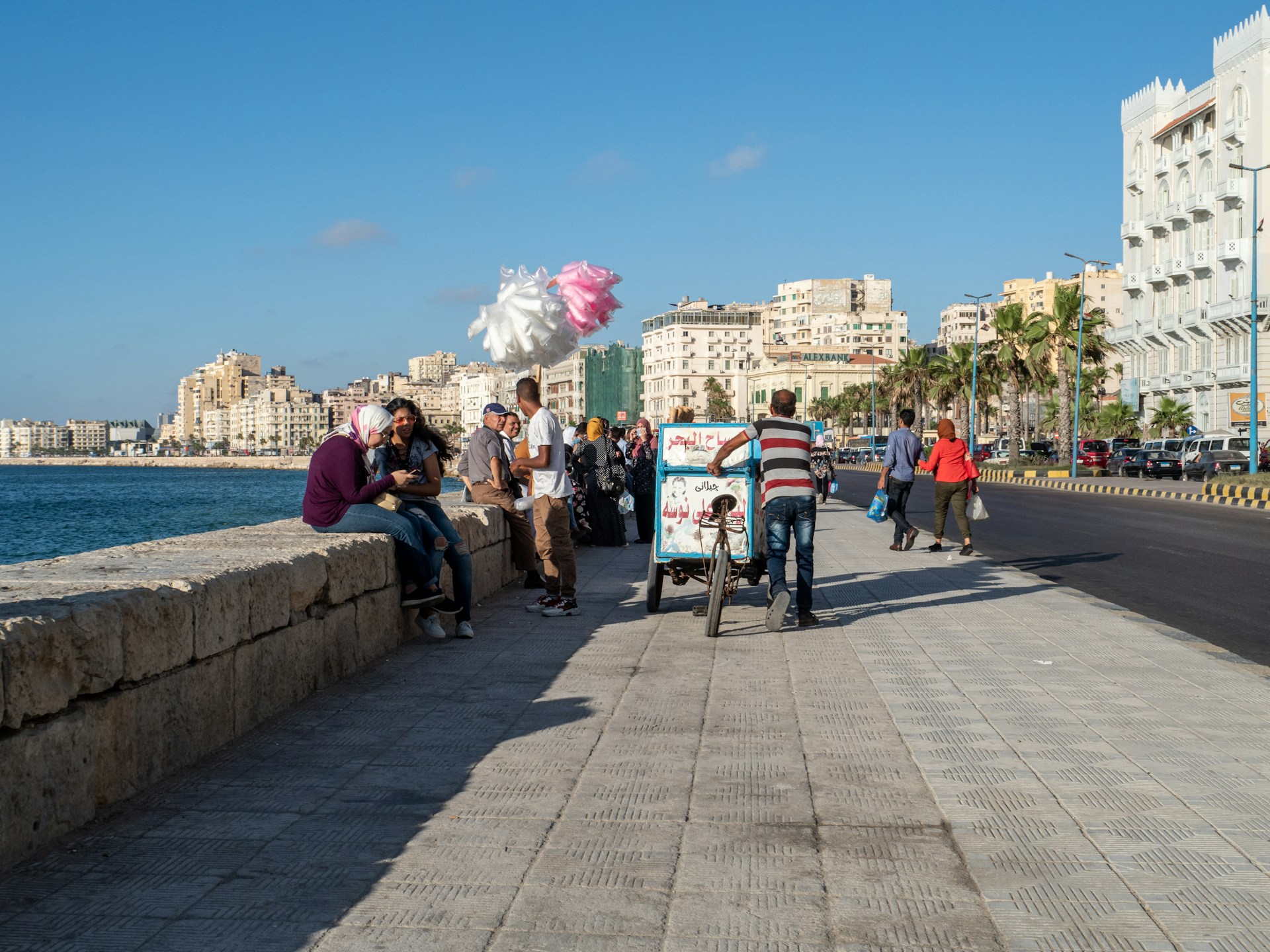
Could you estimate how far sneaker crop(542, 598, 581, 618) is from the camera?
9.63 metres

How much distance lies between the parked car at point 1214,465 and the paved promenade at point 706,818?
44.0 m

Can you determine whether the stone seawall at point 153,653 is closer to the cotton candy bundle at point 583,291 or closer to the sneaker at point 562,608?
the sneaker at point 562,608

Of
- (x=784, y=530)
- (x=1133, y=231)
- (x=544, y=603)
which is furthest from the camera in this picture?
(x=1133, y=231)

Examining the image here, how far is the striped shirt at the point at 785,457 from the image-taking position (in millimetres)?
8906

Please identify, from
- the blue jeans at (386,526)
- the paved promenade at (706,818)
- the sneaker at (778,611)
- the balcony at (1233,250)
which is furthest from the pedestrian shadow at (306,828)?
the balcony at (1233,250)

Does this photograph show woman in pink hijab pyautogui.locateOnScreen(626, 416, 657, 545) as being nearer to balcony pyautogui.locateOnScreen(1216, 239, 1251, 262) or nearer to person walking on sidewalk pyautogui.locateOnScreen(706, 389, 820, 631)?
person walking on sidewalk pyautogui.locateOnScreen(706, 389, 820, 631)

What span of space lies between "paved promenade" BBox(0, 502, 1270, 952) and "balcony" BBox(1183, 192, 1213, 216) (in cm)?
6821

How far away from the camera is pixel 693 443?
384 inches

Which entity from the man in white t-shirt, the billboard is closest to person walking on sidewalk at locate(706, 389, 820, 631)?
the man in white t-shirt

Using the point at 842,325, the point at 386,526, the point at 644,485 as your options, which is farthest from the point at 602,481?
the point at 842,325

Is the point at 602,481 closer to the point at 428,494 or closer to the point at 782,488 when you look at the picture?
the point at 782,488

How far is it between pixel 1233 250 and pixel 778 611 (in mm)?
65495

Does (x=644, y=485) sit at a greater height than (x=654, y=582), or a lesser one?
greater

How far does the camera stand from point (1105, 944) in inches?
129
